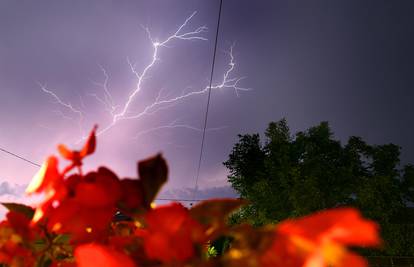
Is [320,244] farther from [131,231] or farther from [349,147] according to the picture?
[349,147]

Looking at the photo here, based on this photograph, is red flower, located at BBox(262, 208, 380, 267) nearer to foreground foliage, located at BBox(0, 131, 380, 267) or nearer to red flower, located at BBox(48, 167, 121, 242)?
foreground foliage, located at BBox(0, 131, 380, 267)

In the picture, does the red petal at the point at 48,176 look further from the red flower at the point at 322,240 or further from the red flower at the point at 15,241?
the red flower at the point at 322,240

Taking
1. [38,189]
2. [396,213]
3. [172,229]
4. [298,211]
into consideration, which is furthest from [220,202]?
[396,213]

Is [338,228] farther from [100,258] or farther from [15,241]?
[15,241]

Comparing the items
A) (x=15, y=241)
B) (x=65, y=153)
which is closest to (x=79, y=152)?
(x=65, y=153)

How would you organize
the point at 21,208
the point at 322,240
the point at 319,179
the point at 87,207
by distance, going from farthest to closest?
the point at 319,179 → the point at 21,208 → the point at 87,207 → the point at 322,240

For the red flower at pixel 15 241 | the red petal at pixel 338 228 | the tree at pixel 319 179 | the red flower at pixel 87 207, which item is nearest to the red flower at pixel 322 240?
the red petal at pixel 338 228
